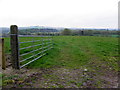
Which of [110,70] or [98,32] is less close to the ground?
[98,32]

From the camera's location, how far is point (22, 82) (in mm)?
3432

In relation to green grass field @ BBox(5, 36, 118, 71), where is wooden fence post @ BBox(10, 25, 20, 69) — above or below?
above

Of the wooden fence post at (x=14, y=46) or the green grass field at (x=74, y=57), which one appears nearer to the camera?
the wooden fence post at (x=14, y=46)

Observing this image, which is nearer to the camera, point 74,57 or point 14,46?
point 14,46

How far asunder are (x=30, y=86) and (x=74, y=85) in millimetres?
1076

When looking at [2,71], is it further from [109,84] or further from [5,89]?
[109,84]

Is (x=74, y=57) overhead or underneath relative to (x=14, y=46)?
underneath

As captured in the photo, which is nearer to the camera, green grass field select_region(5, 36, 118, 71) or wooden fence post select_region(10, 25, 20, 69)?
wooden fence post select_region(10, 25, 20, 69)

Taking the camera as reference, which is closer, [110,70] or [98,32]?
[110,70]

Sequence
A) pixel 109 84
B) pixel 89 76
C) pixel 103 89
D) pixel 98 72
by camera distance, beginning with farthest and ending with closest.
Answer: pixel 98 72
pixel 89 76
pixel 109 84
pixel 103 89

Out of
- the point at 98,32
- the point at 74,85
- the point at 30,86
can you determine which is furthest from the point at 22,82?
the point at 98,32

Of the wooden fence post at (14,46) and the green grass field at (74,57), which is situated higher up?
the wooden fence post at (14,46)

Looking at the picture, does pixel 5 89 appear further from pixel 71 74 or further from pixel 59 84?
pixel 71 74

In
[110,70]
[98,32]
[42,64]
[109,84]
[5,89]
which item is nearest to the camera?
[5,89]
